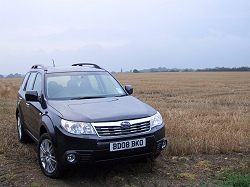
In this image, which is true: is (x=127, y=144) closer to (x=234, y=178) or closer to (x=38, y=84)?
(x=234, y=178)

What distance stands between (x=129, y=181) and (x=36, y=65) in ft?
11.7

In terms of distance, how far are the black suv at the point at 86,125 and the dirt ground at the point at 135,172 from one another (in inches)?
11.5

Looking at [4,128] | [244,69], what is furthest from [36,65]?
[244,69]

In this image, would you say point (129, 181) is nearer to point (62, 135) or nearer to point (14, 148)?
point (62, 135)

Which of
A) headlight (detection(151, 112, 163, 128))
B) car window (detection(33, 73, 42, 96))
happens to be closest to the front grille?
headlight (detection(151, 112, 163, 128))

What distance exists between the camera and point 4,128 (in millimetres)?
8062

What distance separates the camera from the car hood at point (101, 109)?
4234 mm

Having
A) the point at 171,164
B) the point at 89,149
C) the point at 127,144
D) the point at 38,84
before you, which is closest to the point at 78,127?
the point at 89,149

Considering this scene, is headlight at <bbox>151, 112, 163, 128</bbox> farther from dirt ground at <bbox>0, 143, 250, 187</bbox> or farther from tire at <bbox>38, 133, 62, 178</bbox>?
tire at <bbox>38, 133, 62, 178</bbox>

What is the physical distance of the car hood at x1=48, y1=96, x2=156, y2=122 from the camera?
423 cm

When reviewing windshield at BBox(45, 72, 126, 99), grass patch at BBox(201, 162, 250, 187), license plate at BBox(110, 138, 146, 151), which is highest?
windshield at BBox(45, 72, 126, 99)

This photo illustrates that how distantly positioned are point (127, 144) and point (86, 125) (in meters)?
0.61

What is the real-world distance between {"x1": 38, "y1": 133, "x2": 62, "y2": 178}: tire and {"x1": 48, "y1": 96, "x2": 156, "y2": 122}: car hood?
0.52 m

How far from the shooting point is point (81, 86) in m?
5.55
